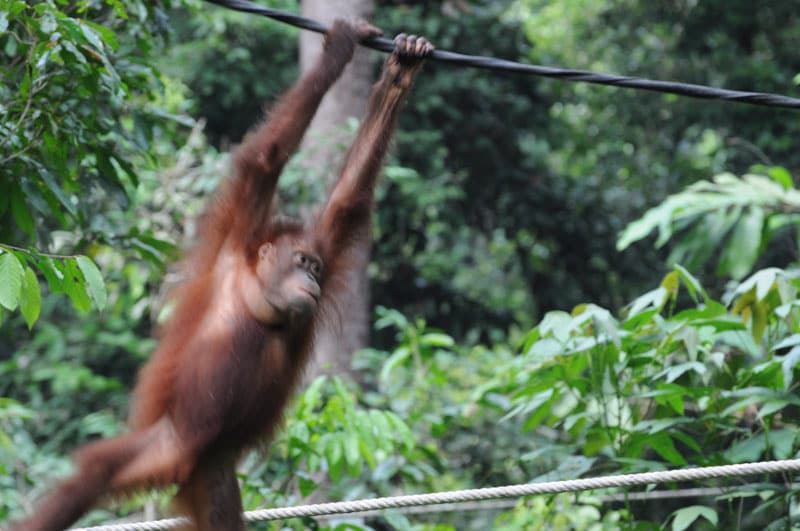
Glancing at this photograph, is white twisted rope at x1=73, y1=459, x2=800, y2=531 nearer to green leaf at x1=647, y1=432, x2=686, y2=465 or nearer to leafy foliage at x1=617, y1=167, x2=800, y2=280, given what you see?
green leaf at x1=647, y1=432, x2=686, y2=465

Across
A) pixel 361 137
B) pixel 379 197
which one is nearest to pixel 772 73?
pixel 379 197

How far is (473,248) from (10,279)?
9536mm

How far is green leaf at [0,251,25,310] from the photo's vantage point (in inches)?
118

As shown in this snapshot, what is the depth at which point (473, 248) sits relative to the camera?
12.4 metres

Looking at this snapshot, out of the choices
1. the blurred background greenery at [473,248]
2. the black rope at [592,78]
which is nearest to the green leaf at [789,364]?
the blurred background greenery at [473,248]

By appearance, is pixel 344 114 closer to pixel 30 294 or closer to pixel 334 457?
pixel 334 457

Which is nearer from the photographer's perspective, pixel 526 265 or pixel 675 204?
pixel 675 204

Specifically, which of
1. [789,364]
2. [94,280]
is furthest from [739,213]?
[94,280]

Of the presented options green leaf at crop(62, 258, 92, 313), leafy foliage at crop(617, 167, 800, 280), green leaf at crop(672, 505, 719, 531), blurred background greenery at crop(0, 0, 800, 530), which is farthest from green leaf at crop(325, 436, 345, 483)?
leafy foliage at crop(617, 167, 800, 280)

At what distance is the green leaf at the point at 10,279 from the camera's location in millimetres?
3000

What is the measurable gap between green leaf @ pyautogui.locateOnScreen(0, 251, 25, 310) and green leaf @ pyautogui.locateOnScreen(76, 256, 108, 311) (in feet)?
0.64

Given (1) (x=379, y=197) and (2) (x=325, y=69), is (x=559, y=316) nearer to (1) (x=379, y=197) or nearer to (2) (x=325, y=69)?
(2) (x=325, y=69)

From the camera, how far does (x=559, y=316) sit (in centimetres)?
449

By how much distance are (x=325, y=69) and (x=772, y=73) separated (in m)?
8.14
